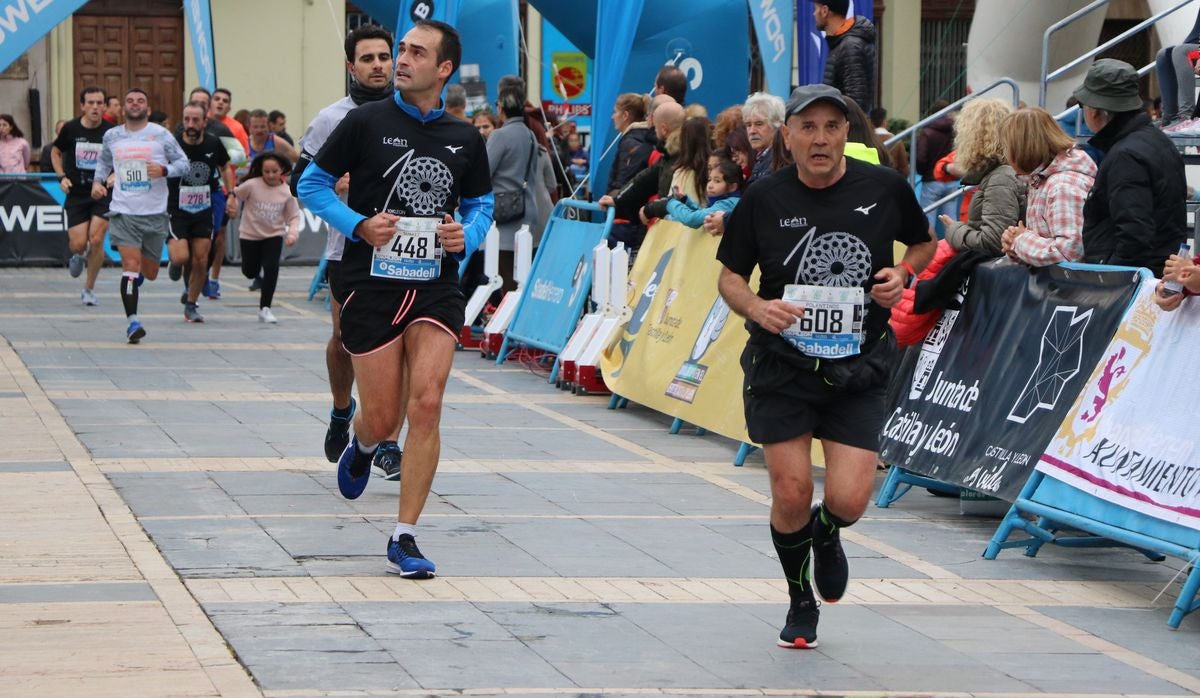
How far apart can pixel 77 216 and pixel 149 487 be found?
38.3 feet

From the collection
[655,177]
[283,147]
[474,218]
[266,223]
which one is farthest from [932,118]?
[283,147]

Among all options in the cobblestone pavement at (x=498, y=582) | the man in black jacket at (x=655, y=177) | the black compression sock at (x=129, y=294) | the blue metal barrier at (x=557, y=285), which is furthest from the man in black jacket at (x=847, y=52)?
the black compression sock at (x=129, y=294)

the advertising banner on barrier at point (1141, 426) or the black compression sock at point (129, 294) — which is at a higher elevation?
the advertising banner on barrier at point (1141, 426)

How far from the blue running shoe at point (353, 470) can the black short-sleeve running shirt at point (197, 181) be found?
364 inches

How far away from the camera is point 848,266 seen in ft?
20.2

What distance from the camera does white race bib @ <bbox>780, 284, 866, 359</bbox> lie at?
614 cm

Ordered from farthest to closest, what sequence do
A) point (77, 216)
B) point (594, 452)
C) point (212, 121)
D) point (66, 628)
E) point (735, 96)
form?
point (212, 121)
point (77, 216)
point (735, 96)
point (594, 452)
point (66, 628)

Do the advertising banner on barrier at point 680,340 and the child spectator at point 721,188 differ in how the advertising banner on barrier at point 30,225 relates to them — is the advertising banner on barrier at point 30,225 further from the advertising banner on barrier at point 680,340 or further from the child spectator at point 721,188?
the child spectator at point 721,188

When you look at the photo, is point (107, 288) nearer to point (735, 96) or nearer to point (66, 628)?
point (735, 96)

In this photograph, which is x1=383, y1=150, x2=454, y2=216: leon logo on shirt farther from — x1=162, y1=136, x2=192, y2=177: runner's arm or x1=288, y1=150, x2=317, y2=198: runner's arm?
x1=162, y1=136, x2=192, y2=177: runner's arm

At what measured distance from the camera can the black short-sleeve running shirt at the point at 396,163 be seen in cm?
736

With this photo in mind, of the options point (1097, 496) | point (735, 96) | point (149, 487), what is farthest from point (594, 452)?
point (735, 96)

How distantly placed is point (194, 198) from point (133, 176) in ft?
3.86

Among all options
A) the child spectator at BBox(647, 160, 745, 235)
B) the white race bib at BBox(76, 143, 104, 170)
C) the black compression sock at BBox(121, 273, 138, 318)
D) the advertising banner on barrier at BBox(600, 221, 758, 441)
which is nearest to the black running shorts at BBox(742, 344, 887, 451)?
the advertising banner on barrier at BBox(600, 221, 758, 441)
